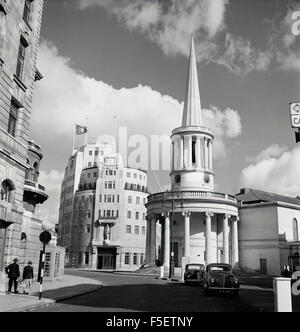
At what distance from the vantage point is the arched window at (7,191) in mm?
19944

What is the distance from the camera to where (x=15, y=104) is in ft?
71.0

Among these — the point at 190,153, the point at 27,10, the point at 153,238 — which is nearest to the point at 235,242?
the point at 153,238

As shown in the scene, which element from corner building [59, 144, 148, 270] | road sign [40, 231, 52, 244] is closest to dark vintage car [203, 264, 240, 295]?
road sign [40, 231, 52, 244]

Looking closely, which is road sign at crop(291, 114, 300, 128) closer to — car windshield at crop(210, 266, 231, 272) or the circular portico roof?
car windshield at crop(210, 266, 231, 272)

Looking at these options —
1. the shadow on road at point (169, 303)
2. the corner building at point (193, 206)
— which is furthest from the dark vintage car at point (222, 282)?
the corner building at point (193, 206)

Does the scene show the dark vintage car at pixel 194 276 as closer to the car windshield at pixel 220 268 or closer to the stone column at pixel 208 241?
the car windshield at pixel 220 268

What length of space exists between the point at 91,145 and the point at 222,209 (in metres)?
54.6

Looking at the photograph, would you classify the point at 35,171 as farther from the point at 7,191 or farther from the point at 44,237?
the point at 44,237

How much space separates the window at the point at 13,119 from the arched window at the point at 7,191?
2652 millimetres
